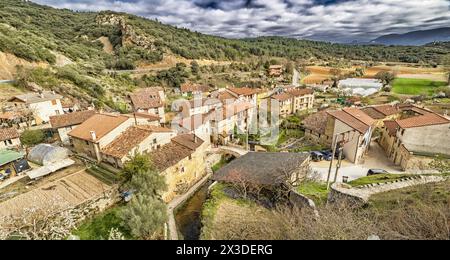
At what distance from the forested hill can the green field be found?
4028 cm

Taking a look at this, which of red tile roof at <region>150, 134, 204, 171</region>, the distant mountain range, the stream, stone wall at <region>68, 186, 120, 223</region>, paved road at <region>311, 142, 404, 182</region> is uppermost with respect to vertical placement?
the distant mountain range

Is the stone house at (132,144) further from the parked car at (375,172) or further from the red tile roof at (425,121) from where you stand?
the red tile roof at (425,121)

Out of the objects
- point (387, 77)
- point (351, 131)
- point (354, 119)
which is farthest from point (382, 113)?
point (387, 77)

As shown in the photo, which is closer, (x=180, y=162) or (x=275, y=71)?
(x=180, y=162)

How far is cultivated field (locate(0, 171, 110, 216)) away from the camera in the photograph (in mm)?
14586

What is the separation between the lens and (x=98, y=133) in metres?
21.2

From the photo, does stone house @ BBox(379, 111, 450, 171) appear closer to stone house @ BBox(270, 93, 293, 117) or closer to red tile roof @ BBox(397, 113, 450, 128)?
red tile roof @ BBox(397, 113, 450, 128)

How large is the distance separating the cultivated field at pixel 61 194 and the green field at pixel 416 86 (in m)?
71.4

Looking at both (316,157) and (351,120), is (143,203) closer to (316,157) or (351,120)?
(316,157)

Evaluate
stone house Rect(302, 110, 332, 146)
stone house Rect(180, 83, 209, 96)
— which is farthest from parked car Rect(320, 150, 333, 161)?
stone house Rect(180, 83, 209, 96)

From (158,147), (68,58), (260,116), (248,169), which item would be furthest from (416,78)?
(68,58)

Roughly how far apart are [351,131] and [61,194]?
90.9 feet

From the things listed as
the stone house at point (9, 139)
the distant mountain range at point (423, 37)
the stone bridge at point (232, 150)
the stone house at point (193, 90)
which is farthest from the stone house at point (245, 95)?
the stone house at point (9, 139)

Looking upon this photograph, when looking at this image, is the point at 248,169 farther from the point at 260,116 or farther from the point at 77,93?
the point at 77,93
